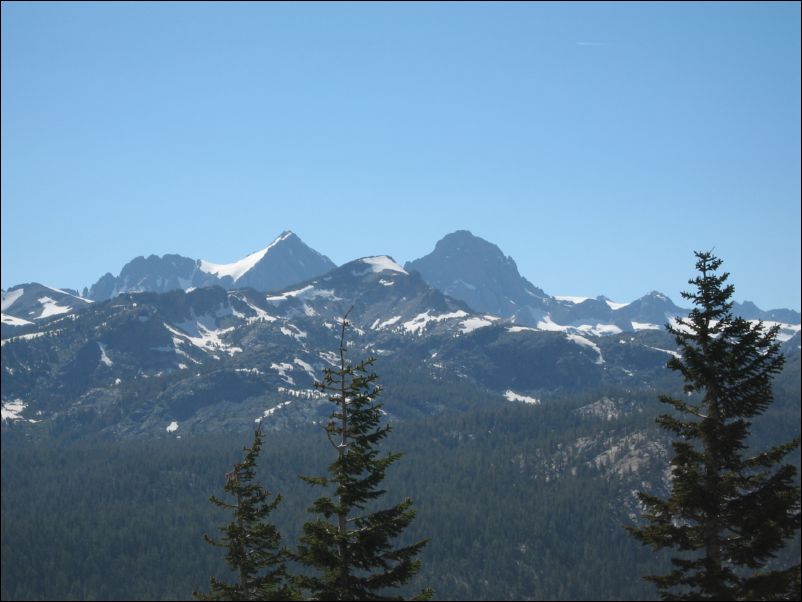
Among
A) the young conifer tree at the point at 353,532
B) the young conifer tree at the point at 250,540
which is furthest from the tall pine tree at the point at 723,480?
the young conifer tree at the point at 250,540

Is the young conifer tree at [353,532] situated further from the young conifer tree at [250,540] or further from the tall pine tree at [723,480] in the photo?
the tall pine tree at [723,480]

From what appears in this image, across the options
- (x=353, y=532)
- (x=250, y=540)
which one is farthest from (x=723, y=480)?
(x=250, y=540)

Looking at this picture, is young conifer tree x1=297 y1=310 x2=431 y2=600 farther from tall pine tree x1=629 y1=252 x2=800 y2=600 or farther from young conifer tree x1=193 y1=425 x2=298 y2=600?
tall pine tree x1=629 y1=252 x2=800 y2=600

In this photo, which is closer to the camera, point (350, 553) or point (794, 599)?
point (794, 599)

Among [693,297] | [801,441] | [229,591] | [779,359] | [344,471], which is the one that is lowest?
[229,591]

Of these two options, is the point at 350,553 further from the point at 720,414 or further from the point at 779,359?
the point at 779,359

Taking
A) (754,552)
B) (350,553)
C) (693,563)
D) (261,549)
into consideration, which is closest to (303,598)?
(350,553)

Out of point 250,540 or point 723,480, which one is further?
point 250,540

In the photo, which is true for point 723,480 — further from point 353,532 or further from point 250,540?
point 250,540

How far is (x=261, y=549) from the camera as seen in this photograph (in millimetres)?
31031

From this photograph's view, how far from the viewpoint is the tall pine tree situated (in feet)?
79.4

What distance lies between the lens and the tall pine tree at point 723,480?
24203mm

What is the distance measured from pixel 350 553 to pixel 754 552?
1178 cm

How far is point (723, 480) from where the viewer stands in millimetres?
25016
